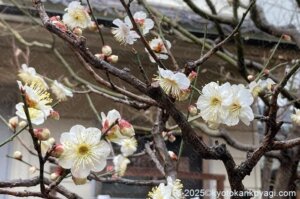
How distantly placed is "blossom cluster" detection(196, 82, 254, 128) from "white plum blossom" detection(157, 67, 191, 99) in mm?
48

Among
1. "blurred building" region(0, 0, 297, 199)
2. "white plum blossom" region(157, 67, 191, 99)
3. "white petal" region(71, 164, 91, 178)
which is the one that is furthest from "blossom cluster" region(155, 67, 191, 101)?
"blurred building" region(0, 0, 297, 199)

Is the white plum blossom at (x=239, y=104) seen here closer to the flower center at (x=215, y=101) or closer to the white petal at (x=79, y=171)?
the flower center at (x=215, y=101)

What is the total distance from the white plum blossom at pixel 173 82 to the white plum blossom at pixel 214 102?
0.14ft

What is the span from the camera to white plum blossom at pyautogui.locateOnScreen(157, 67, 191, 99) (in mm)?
967

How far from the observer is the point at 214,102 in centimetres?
99

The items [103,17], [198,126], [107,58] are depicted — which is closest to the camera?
[107,58]

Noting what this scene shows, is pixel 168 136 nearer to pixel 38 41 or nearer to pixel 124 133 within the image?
pixel 124 133

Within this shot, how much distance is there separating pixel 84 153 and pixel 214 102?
0.29 meters

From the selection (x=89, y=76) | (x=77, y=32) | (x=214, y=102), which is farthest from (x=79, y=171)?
(x=89, y=76)

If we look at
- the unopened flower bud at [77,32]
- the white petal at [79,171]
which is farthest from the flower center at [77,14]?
the white petal at [79,171]

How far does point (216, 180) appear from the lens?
3135mm

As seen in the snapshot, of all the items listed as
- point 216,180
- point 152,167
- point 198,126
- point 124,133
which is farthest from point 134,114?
point 124,133

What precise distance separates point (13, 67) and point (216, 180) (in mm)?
1460

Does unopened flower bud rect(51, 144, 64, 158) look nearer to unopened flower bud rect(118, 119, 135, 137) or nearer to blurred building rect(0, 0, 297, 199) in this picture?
unopened flower bud rect(118, 119, 135, 137)
